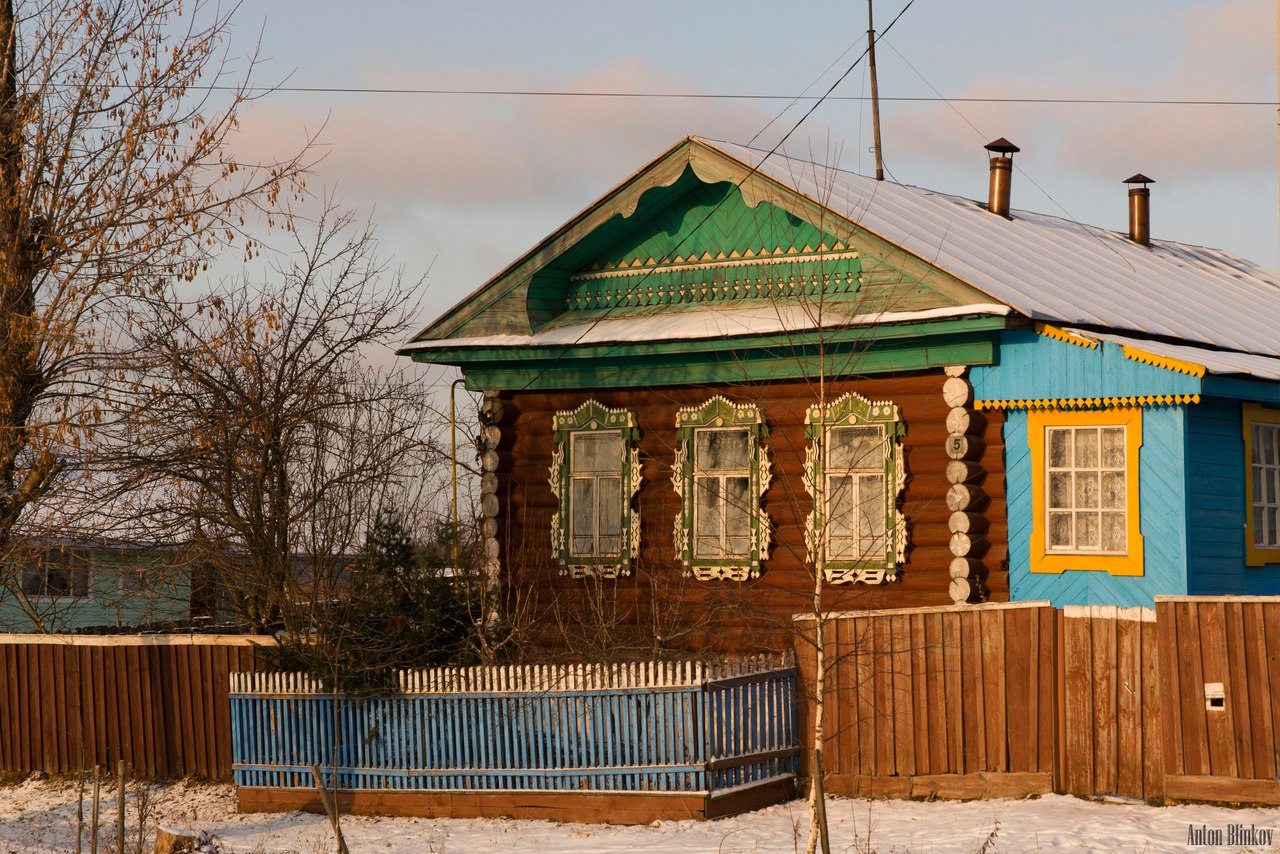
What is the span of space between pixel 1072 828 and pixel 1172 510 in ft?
12.2

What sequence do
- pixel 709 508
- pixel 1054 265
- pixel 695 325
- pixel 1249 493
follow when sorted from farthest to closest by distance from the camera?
1. pixel 1054 265
2. pixel 709 508
3. pixel 695 325
4. pixel 1249 493

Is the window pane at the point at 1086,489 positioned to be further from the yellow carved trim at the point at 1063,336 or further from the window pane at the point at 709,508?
the window pane at the point at 709,508

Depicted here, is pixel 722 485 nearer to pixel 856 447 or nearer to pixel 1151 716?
pixel 856 447

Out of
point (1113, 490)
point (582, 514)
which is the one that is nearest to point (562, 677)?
point (582, 514)

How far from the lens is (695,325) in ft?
52.1

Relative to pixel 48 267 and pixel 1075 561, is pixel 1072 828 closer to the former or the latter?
pixel 1075 561

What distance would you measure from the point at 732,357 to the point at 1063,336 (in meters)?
3.62

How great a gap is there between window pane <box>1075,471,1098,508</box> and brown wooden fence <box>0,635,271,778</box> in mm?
8027

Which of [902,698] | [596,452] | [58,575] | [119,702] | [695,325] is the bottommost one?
[119,702]

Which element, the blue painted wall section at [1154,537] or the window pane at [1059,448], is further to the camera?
the window pane at [1059,448]

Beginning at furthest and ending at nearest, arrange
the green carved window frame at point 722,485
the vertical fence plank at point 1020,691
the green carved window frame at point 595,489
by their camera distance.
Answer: the green carved window frame at point 595,489 < the green carved window frame at point 722,485 < the vertical fence plank at point 1020,691

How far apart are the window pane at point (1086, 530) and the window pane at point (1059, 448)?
1.62 feet

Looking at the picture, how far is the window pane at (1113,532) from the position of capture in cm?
1363

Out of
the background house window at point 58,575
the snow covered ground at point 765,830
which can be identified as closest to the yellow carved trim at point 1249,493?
the snow covered ground at point 765,830
